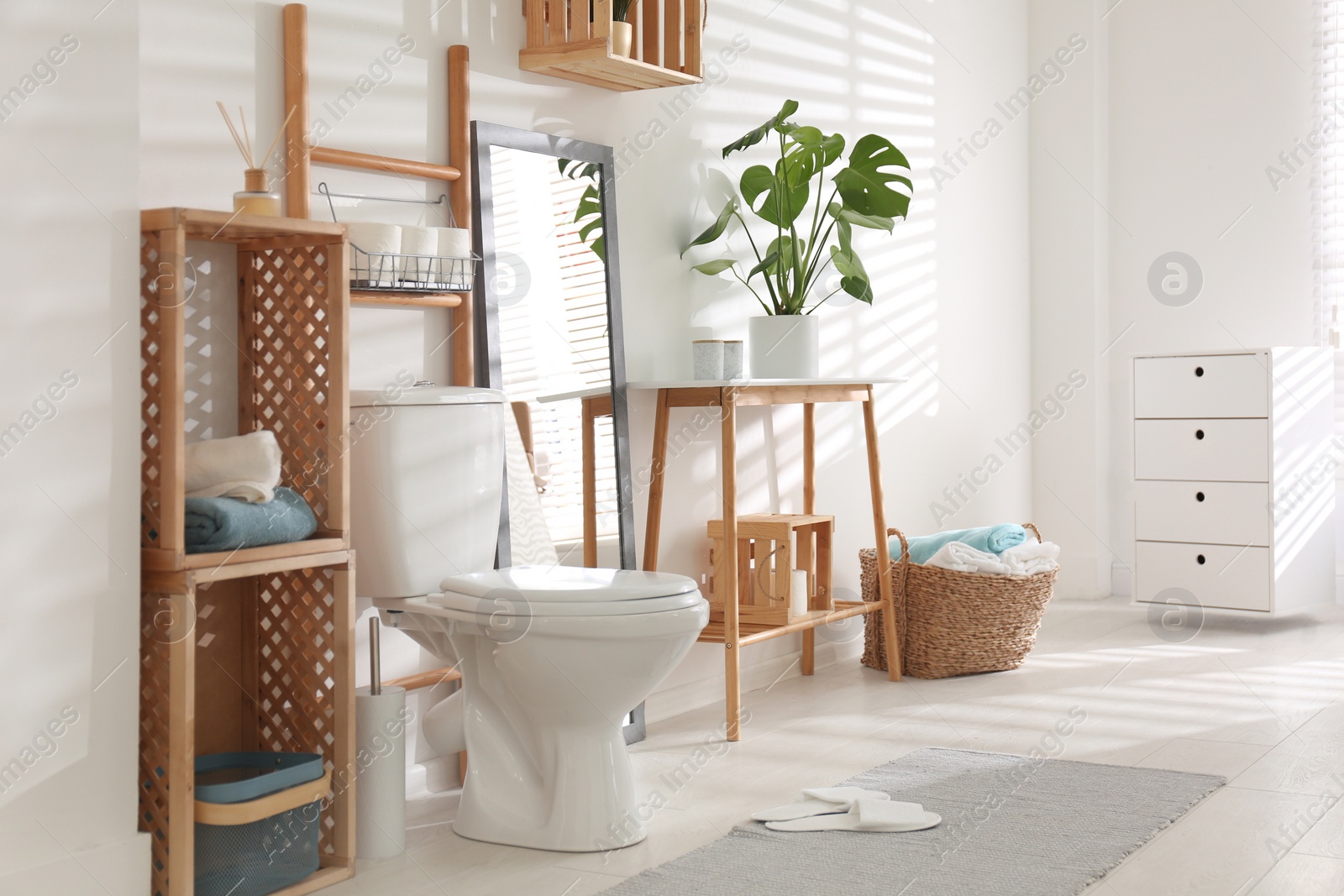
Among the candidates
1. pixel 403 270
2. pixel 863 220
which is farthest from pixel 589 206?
pixel 863 220

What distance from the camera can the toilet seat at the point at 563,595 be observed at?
6.92ft

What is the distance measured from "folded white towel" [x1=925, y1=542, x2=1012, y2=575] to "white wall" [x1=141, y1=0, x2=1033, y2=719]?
1.31ft

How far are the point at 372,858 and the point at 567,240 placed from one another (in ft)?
4.42

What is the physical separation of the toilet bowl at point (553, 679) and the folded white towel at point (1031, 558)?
1.55m

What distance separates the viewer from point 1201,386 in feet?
13.7

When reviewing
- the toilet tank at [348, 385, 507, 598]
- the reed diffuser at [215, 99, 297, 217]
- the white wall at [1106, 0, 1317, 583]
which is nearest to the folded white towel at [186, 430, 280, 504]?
the toilet tank at [348, 385, 507, 598]

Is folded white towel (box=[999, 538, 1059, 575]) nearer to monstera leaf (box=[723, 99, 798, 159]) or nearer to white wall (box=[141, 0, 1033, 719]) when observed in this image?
white wall (box=[141, 0, 1033, 719])

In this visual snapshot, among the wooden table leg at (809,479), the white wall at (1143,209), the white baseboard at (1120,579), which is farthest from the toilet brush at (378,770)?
the white baseboard at (1120,579)

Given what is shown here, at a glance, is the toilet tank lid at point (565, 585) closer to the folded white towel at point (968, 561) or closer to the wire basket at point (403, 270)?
the wire basket at point (403, 270)

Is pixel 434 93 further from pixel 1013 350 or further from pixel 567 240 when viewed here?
pixel 1013 350

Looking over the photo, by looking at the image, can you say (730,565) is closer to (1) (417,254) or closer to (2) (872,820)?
(2) (872,820)

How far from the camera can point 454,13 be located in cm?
257

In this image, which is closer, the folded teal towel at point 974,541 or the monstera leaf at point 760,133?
the monstera leaf at point 760,133

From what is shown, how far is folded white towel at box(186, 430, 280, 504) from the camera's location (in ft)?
6.38
